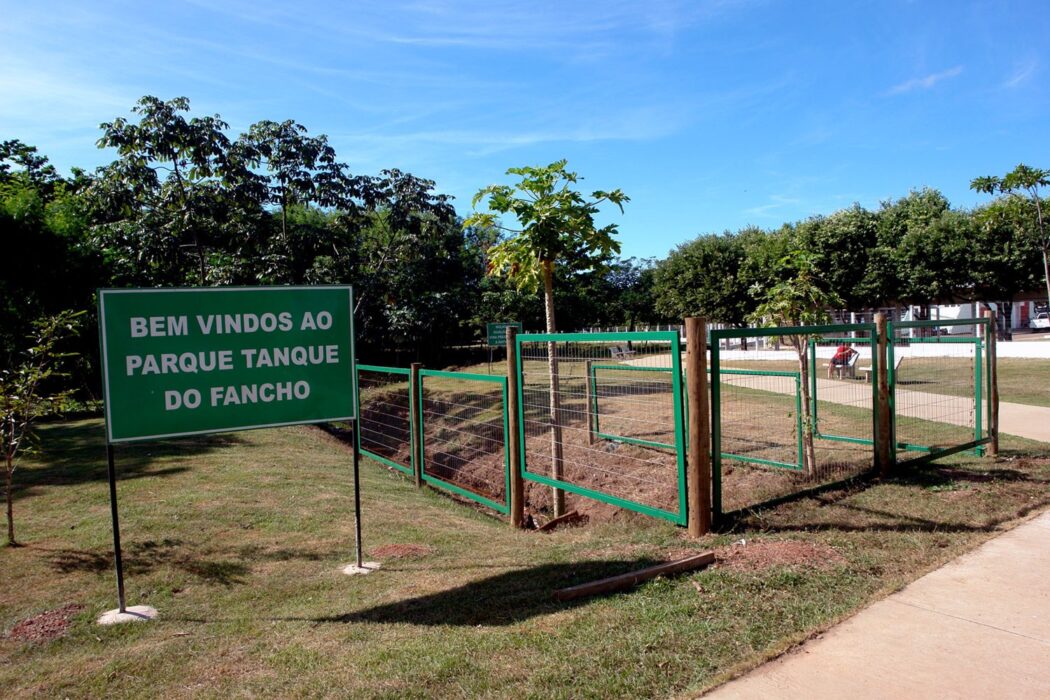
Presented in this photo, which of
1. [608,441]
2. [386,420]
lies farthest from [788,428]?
[386,420]

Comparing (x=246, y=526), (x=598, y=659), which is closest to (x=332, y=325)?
(x=246, y=526)

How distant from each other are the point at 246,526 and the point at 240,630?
8.54ft

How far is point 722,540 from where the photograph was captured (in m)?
5.07

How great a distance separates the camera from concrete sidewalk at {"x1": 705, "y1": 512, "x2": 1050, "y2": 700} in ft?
9.96

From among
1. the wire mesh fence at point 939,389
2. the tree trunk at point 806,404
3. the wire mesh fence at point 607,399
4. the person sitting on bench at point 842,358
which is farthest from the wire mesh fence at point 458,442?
the person sitting on bench at point 842,358

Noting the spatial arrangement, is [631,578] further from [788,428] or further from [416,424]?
[788,428]

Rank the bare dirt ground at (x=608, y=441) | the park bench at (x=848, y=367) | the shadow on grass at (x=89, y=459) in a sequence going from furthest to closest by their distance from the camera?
the park bench at (x=848, y=367) → the shadow on grass at (x=89, y=459) → the bare dirt ground at (x=608, y=441)

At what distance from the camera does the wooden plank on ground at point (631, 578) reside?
13.8ft

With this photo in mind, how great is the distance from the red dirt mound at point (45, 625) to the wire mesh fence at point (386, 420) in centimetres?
603

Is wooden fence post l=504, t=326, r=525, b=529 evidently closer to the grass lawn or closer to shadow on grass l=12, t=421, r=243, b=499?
the grass lawn

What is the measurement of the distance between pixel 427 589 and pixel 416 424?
5355 millimetres

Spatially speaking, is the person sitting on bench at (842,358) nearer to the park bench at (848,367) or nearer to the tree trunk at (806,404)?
the park bench at (848,367)

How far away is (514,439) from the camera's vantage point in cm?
720

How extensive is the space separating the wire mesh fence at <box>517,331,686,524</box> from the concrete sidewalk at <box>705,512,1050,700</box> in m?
1.82
